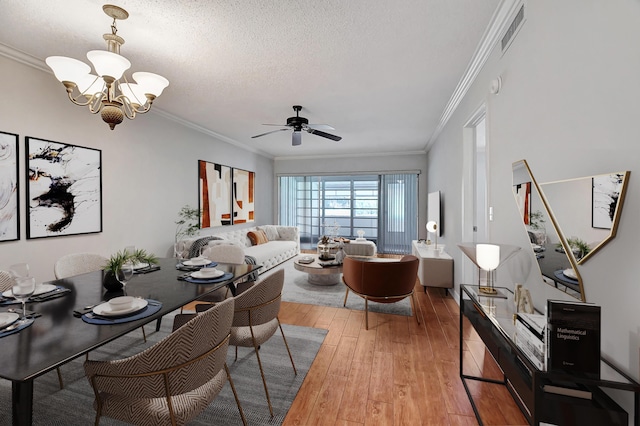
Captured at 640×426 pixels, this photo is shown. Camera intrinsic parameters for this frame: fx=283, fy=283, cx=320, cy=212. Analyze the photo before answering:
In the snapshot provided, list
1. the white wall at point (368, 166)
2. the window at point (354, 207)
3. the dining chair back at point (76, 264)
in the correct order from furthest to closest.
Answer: the window at point (354, 207), the white wall at point (368, 166), the dining chair back at point (76, 264)

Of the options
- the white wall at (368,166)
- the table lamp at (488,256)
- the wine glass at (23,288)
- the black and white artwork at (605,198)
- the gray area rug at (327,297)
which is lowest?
the gray area rug at (327,297)

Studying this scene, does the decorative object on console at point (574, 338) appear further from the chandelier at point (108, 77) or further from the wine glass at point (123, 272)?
the chandelier at point (108, 77)

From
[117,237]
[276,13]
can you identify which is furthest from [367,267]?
[117,237]

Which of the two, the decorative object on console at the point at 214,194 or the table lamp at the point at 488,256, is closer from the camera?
the table lamp at the point at 488,256

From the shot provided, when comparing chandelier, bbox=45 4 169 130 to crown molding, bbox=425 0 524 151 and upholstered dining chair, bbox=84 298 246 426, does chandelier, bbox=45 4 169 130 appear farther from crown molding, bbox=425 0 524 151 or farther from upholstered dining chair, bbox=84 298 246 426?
crown molding, bbox=425 0 524 151

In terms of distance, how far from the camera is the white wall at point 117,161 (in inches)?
103

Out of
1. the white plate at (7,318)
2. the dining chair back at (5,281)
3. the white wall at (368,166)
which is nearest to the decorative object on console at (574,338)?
the white plate at (7,318)

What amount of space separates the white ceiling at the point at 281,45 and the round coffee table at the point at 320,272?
2.26 metres

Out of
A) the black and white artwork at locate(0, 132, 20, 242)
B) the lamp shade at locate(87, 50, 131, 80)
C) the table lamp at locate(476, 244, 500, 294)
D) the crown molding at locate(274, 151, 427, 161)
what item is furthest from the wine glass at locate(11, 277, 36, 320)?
the crown molding at locate(274, 151, 427, 161)

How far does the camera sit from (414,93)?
11.3ft

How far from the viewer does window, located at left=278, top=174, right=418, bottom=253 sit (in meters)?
7.41

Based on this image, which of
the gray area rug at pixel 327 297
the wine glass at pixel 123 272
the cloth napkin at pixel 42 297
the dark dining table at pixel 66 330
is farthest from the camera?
the gray area rug at pixel 327 297

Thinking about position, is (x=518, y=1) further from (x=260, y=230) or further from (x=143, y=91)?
(x=260, y=230)

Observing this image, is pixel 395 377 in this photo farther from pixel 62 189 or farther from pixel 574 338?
pixel 62 189
